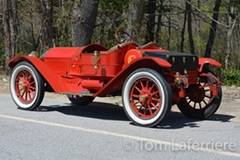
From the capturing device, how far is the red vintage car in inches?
264

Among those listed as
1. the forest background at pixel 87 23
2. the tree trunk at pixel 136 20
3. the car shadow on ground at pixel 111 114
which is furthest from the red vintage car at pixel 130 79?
the tree trunk at pixel 136 20

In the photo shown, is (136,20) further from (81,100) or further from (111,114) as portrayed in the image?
(111,114)

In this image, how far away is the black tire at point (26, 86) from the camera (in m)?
8.05

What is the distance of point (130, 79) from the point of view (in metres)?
6.87

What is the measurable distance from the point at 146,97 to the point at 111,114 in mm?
1513

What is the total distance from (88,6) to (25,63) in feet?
12.8

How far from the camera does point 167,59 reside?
6.76m

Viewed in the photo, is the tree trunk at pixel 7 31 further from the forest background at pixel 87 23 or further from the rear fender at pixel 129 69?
the rear fender at pixel 129 69

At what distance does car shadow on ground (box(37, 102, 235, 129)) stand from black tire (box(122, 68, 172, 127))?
0.79ft

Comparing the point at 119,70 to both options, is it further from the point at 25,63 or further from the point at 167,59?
the point at 25,63

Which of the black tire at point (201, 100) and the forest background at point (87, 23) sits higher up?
the forest background at point (87, 23)

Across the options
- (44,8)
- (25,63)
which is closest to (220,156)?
(25,63)

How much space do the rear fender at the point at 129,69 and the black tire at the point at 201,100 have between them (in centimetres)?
99

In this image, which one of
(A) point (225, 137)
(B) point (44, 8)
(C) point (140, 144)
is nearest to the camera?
(C) point (140, 144)
